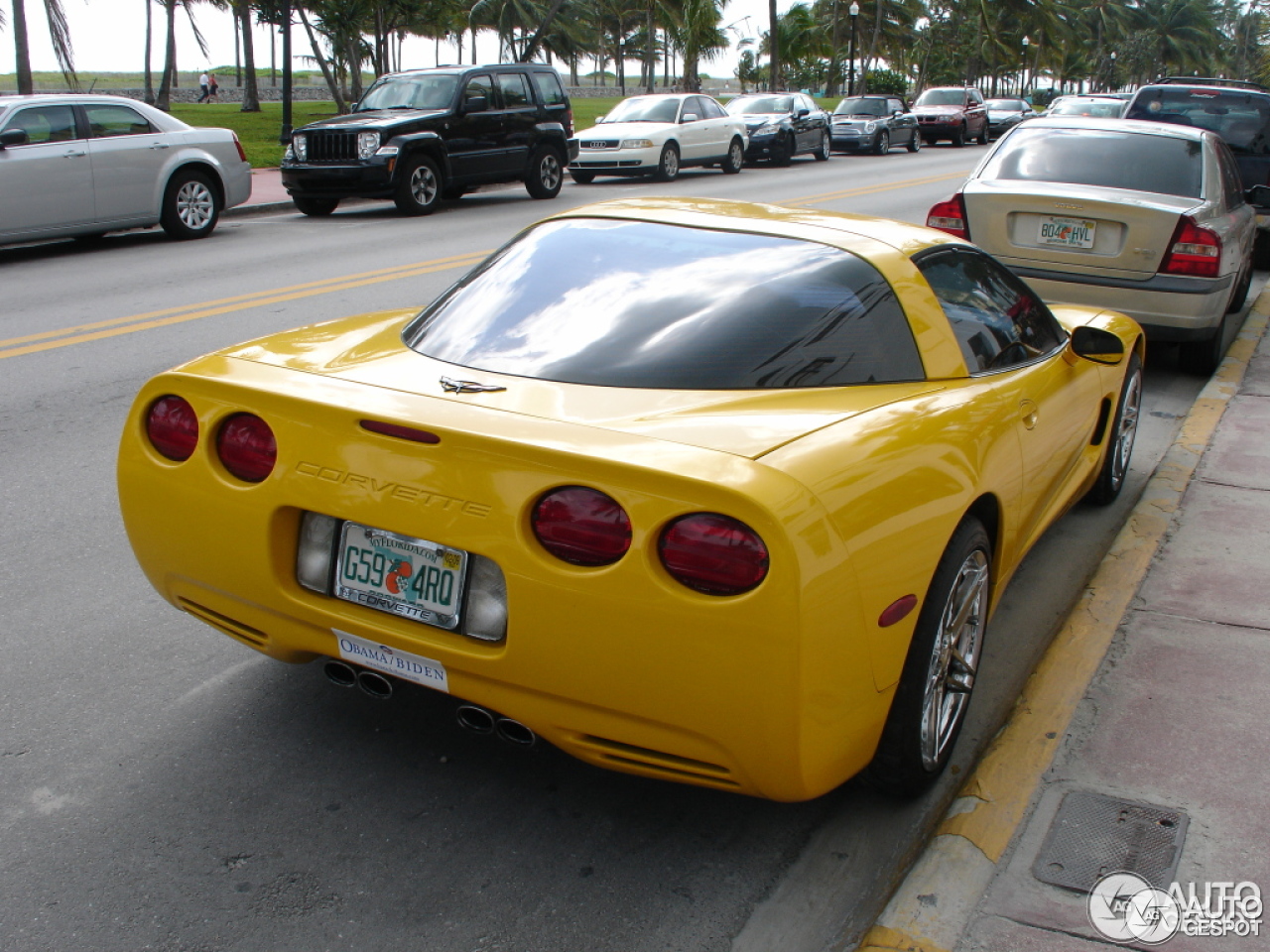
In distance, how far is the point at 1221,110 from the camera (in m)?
13.6

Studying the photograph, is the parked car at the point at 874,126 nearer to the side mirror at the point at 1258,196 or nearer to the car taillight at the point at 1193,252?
the side mirror at the point at 1258,196

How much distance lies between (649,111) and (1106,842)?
70.9ft

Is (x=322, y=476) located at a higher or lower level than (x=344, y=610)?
higher

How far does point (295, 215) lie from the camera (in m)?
16.8

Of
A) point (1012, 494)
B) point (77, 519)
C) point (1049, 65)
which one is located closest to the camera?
point (1012, 494)

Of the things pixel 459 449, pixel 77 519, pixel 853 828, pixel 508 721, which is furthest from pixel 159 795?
pixel 77 519

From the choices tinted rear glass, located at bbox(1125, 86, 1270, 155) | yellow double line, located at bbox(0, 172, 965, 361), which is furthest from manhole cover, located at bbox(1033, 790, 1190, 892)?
tinted rear glass, located at bbox(1125, 86, 1270, 155)

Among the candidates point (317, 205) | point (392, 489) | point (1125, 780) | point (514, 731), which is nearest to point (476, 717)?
point (514, 731)

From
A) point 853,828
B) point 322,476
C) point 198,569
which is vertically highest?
point 322,476

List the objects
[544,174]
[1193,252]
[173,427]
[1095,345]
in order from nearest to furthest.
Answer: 1. [173,427]
2. [1095,345]
3. [1193,252]
4. [544,174]

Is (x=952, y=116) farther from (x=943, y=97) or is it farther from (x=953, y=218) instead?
(x=953, y=218)

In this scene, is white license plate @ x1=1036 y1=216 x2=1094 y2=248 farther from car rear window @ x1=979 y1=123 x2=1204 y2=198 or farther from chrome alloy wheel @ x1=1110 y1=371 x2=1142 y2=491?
chrome alloy wheel @ x1=1110 y1=371 x2=1142 y2=491

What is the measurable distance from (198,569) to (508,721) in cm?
93

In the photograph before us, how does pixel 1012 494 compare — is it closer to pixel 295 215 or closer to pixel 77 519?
pixel 77 519
